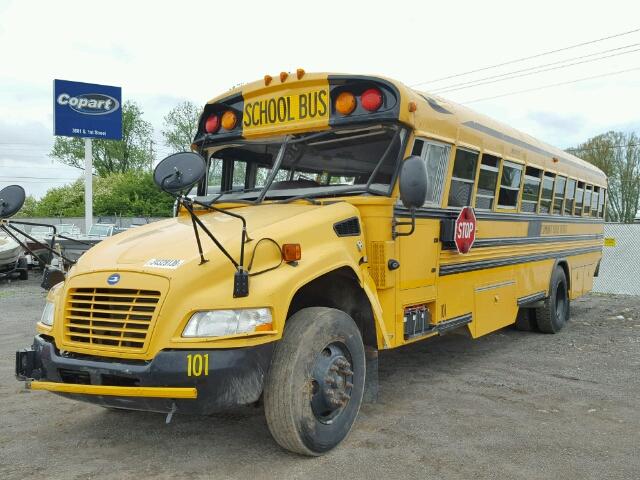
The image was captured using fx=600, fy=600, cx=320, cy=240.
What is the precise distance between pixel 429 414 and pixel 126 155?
60.5m

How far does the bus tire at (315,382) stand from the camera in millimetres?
3395

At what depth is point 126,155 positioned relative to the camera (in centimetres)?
6062

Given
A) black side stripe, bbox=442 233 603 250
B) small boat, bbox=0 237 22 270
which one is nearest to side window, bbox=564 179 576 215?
black side stripe, bbox=442 233 603 250

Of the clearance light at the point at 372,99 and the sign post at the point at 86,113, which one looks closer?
the clearance light at the point at 372,99

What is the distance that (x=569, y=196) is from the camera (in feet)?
27.1

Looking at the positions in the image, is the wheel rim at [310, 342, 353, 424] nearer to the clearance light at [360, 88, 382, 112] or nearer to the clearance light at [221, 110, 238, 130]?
the clearance light at [360, 88, 382, 112]

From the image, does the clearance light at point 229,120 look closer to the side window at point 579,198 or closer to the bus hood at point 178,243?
the bus hood at point 178,243

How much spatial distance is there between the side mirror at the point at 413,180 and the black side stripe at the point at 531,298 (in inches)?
131

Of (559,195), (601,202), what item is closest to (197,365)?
(559,195)

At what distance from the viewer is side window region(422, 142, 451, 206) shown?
470 cm

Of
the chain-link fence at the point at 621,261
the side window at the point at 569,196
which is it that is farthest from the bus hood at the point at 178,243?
the chain-link fence at the point at 621,261

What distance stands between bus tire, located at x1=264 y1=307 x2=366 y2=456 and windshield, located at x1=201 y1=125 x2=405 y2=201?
1.14m

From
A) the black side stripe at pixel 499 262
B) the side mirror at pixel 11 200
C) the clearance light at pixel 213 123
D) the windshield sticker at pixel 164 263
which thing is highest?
the clearance light at pixel 213 123

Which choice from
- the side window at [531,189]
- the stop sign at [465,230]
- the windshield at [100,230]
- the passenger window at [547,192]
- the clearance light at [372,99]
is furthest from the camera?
the windshield at [100,230]
